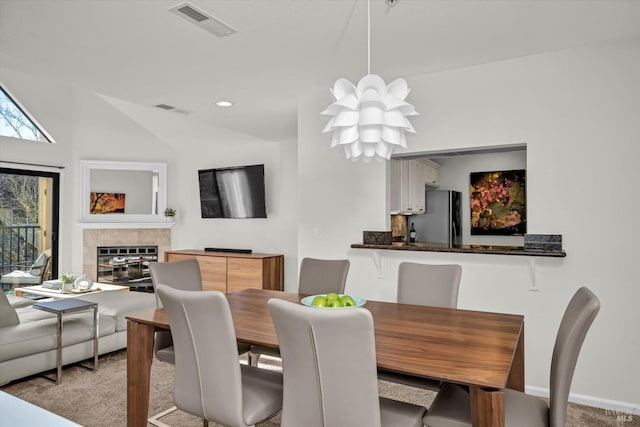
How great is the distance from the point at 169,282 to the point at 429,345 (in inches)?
73.2

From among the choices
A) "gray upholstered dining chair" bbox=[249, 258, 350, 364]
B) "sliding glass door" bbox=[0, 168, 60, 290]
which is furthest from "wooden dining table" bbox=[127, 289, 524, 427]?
"sliding glass door" bbox=[0, 168, 60, 290]

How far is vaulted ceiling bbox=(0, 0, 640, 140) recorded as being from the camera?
7.98 feet

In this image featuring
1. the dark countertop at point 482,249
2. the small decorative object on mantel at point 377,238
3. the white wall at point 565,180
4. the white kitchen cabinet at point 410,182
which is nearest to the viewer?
the white wall at point 565,180

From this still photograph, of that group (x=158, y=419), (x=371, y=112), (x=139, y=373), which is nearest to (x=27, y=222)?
(x=158, y=419)

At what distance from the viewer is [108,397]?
296 centimetres

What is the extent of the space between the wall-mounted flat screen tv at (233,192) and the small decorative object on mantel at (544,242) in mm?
3875

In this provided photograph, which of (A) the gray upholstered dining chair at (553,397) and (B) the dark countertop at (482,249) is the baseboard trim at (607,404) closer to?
(B) the dark countertop at (482,249)

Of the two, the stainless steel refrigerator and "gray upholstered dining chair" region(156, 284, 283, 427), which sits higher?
the stainless steel refrigerator

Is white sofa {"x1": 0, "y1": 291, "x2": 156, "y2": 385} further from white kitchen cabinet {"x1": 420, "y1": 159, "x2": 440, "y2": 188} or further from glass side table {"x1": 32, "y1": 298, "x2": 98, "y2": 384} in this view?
white kitchen cabinet {"x1": 420, "y1": 159, "x2": 440, "y2": 188}

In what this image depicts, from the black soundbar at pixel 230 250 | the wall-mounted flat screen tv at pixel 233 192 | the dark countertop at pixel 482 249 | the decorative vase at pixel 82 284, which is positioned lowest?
the decorative vase at pixel 82 284

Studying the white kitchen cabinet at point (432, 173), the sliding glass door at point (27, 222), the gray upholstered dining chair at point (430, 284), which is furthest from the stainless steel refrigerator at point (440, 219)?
the sliding glass door at point (27, 222)

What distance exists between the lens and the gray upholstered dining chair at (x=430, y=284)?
2730mm

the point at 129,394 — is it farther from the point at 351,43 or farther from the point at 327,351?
the point at 351,43

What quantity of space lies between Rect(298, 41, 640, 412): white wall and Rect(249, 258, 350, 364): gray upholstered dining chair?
67cm
